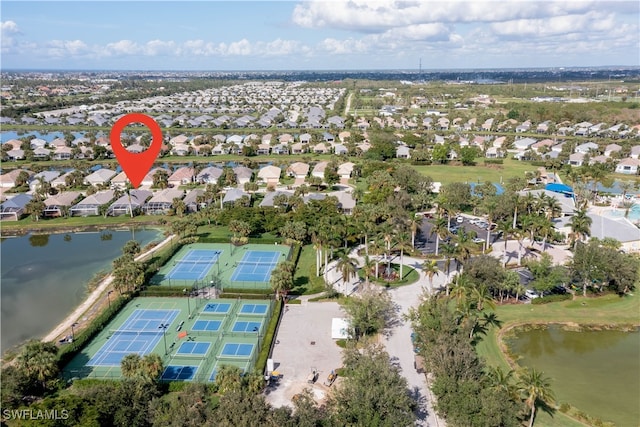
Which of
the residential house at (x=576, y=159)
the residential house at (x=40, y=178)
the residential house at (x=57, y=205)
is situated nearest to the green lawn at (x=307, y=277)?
the residential house at (x=57, y=205)

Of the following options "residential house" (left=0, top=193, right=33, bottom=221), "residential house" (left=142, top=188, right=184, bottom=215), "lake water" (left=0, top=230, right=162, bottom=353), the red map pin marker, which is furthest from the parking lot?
"residential house" (left=0, top=193, right=33, bottom=221)

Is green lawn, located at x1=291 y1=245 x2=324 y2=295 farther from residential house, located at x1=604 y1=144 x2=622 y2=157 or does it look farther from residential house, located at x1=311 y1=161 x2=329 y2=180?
residential house, located at x1=604 y1=144 x2=622 y2=157

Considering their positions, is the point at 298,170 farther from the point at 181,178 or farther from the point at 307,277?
the point at 307,277

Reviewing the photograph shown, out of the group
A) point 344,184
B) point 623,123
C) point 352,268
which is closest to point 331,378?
point 352,268

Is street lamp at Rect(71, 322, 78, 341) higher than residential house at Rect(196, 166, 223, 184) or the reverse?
A: the reverse

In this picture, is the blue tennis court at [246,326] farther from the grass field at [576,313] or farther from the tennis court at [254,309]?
the grass field at [576,313]
